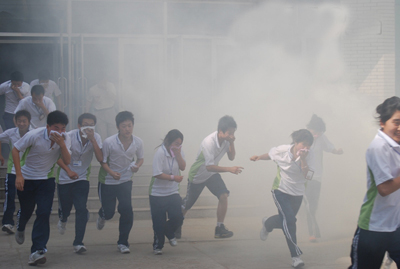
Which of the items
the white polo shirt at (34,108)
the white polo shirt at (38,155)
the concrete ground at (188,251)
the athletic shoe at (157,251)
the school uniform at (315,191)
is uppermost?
the white polo shirt at (34,108)

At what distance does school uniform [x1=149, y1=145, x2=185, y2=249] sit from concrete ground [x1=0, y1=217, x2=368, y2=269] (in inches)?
11.5

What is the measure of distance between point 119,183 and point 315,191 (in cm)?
269

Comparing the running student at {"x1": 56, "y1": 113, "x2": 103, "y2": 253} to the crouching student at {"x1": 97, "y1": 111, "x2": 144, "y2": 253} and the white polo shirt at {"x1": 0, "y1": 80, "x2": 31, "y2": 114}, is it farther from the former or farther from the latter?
the white polo shirt at {"x1": 0, "y1": 80, "x2": 31, "y2": 114}

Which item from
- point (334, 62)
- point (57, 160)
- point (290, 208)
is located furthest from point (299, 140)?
point (334, 62)

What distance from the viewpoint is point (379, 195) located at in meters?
3.13

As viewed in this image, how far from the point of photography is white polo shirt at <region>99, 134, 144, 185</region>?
5.53 metres

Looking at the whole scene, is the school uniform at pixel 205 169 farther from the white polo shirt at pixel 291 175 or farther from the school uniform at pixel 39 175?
the school uniform at pixel 39 175

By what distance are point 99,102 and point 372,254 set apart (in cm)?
757

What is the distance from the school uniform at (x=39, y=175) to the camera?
4801mm

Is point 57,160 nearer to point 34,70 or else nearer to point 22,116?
point 22,116

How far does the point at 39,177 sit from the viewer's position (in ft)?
16.1

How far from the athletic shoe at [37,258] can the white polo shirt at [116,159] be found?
1171 millimetres

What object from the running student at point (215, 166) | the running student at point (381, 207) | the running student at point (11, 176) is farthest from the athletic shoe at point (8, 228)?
the running student at point (381, 207)

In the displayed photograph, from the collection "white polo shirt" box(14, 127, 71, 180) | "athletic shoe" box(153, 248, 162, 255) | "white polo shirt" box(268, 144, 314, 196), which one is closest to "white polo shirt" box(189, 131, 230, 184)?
"white polo shirt" box(268, 144, 314, 196)
